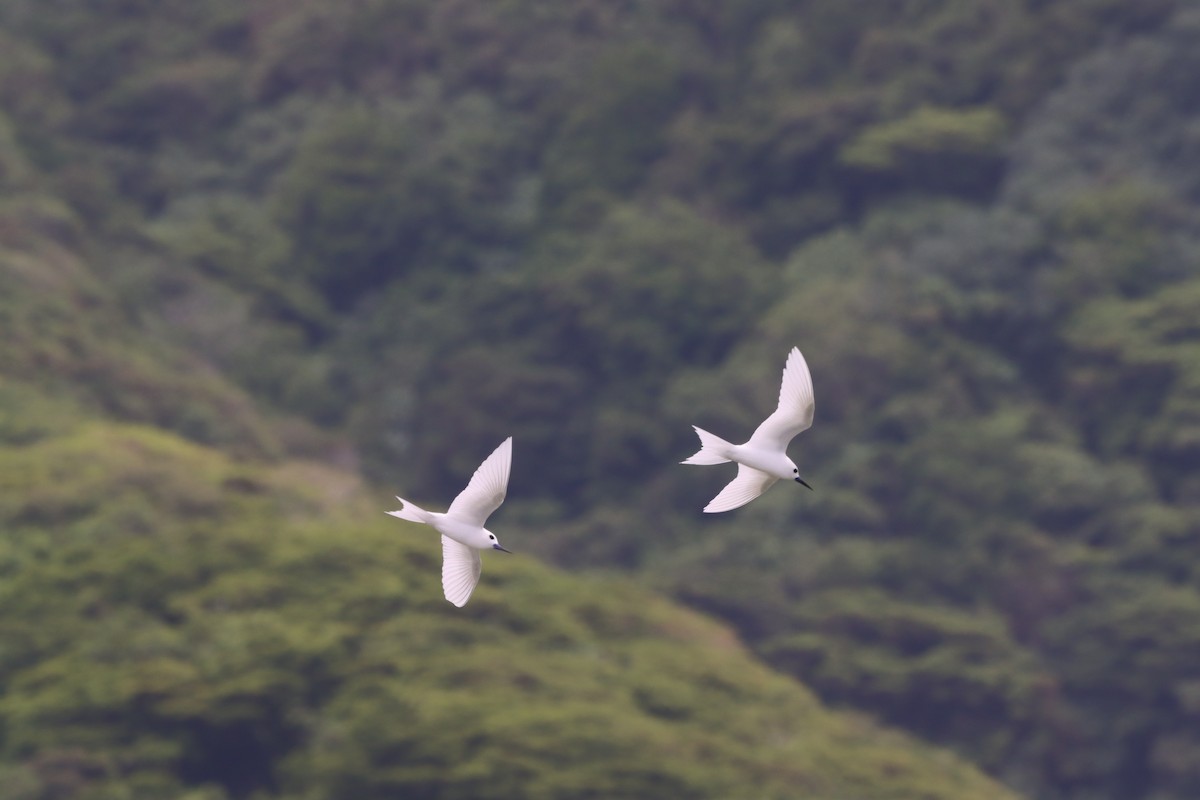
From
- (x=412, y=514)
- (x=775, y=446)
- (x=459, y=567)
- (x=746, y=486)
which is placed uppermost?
(x=775, y=446)

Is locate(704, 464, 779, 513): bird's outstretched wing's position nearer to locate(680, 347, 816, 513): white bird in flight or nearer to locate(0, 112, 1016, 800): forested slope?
locate(680, 347, 816, 513): white bird in flight

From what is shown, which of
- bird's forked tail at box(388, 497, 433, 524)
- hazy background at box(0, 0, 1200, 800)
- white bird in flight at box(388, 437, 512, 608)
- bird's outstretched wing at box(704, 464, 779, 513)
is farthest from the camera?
hazy background at box(0, 0, 1200, 800)

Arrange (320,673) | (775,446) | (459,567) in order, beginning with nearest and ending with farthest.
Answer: (459,567) < (775,446) < (320,673)

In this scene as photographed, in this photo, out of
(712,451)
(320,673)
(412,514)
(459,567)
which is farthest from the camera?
(320,673)

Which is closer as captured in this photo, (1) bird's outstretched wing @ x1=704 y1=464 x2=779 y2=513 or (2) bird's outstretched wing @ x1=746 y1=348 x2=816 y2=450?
(2) bird's outstretched wing @ x1=746 y1=348 x2=816 y2=450

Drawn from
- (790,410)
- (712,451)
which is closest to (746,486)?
(790,410)

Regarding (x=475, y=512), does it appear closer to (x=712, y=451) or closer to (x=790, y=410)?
(x=712, y=451)

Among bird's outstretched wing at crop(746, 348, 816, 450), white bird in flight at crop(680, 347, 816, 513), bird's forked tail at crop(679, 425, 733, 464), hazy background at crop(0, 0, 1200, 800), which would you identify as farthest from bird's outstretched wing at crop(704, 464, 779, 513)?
hazy background at crop(0, 0, 1200, 800)

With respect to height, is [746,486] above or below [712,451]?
above

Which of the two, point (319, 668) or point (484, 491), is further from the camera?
point (319, 668)
